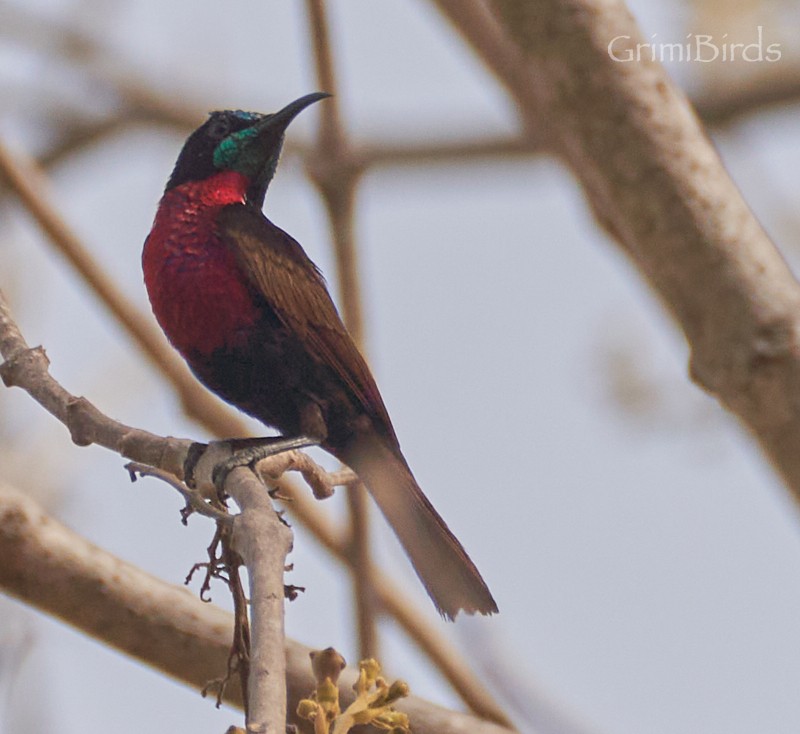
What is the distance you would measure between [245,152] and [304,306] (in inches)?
36.2

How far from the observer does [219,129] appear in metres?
4.42

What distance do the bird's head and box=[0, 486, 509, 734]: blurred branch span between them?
4.84ft

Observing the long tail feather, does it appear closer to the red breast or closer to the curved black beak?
the red breast

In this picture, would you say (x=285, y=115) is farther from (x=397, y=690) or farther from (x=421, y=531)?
(x=397, y=690)

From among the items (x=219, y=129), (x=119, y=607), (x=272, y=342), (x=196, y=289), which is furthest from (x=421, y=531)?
(x=219, y=129)

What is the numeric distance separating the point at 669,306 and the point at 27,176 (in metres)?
2.86

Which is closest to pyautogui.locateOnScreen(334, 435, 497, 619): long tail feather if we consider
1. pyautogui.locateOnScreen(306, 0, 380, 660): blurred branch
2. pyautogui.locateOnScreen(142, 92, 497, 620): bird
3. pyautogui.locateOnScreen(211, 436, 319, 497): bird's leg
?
pyautogui.locateOnScreen(142, 92, 497, 620): bird

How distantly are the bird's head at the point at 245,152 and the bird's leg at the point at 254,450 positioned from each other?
3.62ft

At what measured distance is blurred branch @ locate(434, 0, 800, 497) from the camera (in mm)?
2785

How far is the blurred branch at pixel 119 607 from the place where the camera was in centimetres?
322

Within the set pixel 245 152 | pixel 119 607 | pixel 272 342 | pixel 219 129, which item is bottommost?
pixel 119 607

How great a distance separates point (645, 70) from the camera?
3086 millimetres

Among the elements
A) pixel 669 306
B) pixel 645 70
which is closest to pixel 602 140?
pixel 645 70

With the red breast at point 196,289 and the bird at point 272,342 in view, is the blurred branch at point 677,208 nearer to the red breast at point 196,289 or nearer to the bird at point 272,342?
the bird at point 272,342
